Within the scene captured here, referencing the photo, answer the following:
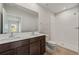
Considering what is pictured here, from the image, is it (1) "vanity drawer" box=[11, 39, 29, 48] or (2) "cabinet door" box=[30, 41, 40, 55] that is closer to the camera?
(1) "vanity drawer" box=[11, 39, 29, 48]

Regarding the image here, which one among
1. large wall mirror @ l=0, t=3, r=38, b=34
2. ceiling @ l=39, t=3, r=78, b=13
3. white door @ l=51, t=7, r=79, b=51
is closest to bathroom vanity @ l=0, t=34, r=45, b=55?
large wall mirror @ l=0, t=3, r=38, b=34

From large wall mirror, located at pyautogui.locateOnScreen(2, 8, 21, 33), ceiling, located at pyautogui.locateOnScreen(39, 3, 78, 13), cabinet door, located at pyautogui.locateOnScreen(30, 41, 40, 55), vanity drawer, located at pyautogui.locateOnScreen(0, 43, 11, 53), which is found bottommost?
cabinet door, located at pyautogui.locateOnScreen(30, 41, 40, 55)

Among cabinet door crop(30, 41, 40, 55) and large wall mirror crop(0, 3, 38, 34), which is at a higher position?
large wall mirror crop(0, 3, 38, 34)

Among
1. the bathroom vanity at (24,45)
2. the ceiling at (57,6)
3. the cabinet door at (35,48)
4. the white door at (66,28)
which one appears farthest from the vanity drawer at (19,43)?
the ceiling at (57,6)

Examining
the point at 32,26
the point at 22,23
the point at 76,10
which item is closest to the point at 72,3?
the point at 76,10

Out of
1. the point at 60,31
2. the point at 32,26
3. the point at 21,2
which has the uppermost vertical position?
the point at 21,2

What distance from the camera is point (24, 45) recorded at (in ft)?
4.86

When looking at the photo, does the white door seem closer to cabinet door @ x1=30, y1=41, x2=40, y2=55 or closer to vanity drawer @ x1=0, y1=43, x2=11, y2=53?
cabinet door @ x1=30, y1=41, x2=40, y2=55

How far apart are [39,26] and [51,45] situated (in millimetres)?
496

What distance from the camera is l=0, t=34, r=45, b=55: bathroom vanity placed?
3.89 feet

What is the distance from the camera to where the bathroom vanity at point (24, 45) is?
1.18 m

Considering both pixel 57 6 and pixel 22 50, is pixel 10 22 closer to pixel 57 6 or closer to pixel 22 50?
pixel 22 50

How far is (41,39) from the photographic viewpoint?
173 cm
